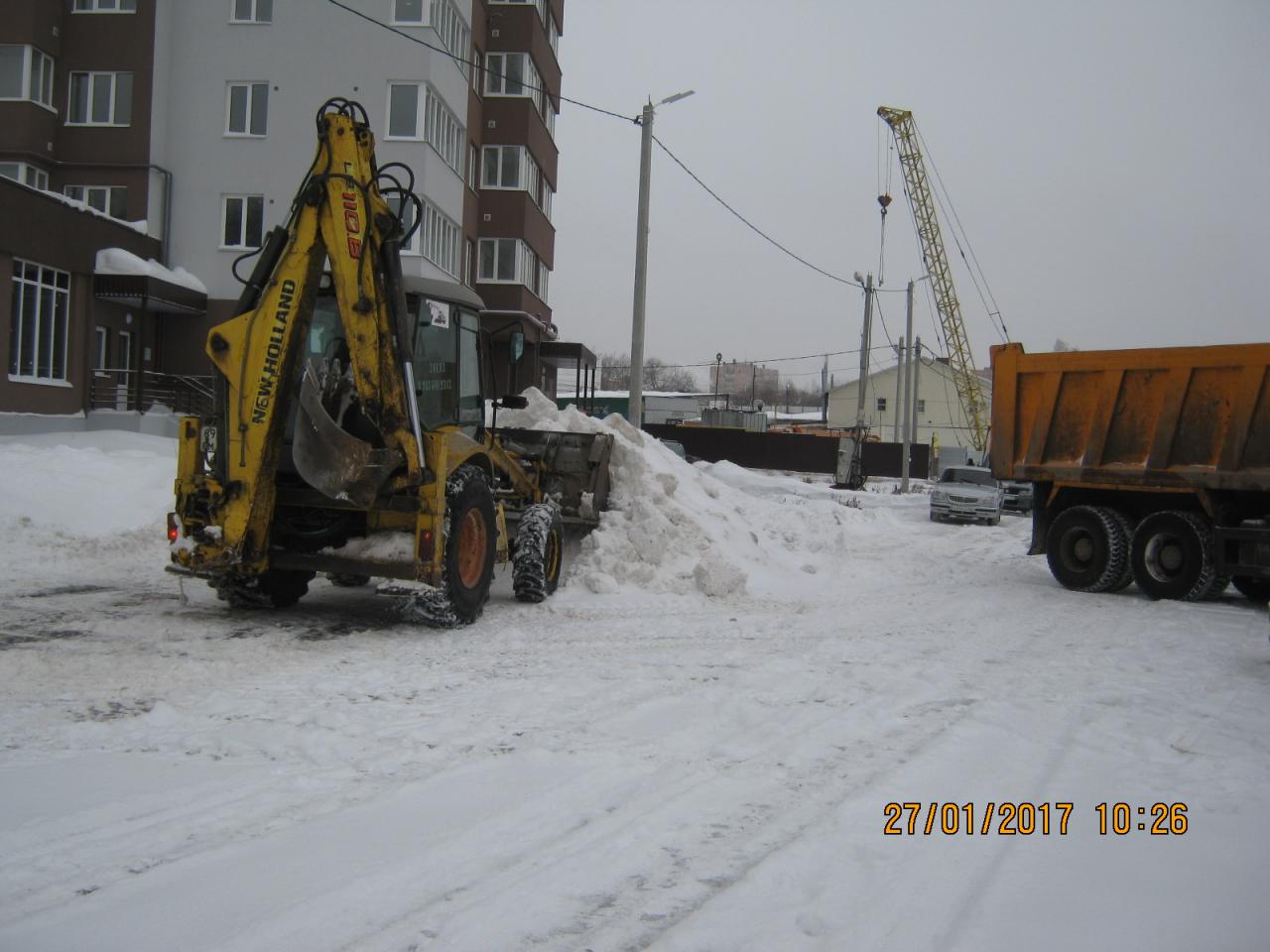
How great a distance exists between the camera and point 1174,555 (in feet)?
45.7

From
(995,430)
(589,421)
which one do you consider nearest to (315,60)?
(589,421)

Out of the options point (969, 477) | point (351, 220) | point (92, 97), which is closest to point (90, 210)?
point (92, 97)

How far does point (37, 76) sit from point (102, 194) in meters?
3.16

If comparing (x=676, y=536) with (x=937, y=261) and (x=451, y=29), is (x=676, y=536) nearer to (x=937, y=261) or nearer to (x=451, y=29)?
(x=451, y=29)

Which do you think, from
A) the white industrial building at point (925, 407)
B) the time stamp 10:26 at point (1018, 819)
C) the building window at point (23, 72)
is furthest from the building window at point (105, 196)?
the white industrial building at point (925, 407)

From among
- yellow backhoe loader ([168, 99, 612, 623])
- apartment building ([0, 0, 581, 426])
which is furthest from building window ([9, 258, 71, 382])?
yellow backhoe loader ([168, 99, 612, 623])

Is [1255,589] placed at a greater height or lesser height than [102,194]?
lesser

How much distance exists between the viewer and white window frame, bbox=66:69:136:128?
83.8 ft

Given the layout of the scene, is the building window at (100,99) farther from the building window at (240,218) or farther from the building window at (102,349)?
the building window at (102,349)

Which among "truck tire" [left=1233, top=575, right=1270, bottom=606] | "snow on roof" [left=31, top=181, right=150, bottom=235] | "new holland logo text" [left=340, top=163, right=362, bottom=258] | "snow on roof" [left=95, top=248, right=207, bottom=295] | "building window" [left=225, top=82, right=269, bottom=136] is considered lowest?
"truck tire" [left=1233, top=575, right=1270, bottom=606]

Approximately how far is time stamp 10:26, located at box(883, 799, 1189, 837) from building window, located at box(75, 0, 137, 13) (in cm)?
2799

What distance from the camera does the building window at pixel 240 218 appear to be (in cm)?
2566

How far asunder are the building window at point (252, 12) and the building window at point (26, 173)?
6.17 metres

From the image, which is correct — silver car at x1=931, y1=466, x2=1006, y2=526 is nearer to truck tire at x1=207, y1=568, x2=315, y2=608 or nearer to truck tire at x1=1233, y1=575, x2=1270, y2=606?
truck tire at x1=1233, y1=575, x2=1270, y2=606
